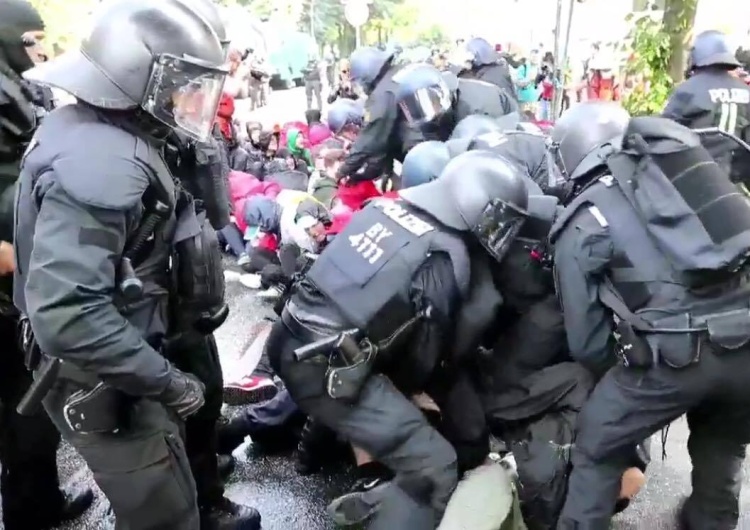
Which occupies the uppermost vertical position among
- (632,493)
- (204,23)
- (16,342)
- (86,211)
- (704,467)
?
(204,23)

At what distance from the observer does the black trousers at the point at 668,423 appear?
7.66ft

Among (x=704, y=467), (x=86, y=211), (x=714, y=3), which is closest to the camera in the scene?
(x=86, y=211)

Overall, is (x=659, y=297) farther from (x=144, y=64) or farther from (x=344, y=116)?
(x=344, y=116)

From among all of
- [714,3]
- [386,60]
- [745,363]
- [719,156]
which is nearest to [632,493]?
[745,363]

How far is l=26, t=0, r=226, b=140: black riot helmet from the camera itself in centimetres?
185

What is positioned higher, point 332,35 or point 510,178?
point 510,178

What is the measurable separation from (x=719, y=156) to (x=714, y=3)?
620 centimetres

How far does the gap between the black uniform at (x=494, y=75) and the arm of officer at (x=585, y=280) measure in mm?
4112

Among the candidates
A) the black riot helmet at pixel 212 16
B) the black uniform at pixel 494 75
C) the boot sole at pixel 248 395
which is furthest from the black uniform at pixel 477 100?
the black riot helmet at pixel 212 16

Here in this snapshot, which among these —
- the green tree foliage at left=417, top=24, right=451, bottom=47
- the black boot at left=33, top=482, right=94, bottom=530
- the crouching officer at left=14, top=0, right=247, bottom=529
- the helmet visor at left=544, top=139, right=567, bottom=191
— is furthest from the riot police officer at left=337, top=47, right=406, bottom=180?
the green tree foliage at left=417, top=24, right=451, bottom=47

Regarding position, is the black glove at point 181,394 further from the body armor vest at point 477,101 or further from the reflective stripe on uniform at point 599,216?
the body armor vest at point 477,101

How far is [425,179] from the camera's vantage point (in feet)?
11.4

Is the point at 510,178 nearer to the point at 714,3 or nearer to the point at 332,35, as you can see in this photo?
the point at 714,3

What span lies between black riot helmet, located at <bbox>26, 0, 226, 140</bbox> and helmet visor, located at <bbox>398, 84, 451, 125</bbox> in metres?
2.81
